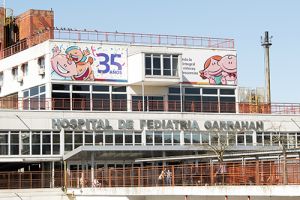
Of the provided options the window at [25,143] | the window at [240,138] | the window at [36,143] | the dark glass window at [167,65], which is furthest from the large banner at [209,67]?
the window at [25,143]

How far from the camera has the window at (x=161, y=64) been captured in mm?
64188

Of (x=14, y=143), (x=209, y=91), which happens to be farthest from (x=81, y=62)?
(x=209, y=91)

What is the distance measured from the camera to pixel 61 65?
6369 centimetres

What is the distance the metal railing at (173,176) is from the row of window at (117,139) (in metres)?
2.07

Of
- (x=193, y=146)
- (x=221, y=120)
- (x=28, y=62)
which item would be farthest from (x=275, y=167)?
(x=28, y=62)

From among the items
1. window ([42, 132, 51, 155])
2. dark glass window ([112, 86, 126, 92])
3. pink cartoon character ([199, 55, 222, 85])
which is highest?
pink cartoon character ([199, 55, 222, 85])

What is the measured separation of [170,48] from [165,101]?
4.31 meters

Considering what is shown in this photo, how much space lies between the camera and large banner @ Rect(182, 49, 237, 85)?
67375 mm

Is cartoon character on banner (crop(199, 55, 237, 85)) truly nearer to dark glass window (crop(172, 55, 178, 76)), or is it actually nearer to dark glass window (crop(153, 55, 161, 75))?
dark glass window (crop(172, 55, 178, 76))

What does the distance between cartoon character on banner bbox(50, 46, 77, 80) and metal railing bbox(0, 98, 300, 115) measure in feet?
6.43

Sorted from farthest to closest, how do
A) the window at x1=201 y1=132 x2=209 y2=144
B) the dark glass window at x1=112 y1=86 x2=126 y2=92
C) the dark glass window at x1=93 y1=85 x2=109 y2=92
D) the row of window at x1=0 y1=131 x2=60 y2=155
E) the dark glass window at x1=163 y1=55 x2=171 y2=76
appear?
the dark glass window at x1=112 y1=86 x2=126 y2=92, the dark glass window at x1=163 y1=55 x2=171 y2=76, the dark glass window at x1=93 y1=85 x2=109 y2=92, the window at x1=201 y1=132 x2=209 y2=144, the row of window at x1=0 y1=131 x2=60 y2=155

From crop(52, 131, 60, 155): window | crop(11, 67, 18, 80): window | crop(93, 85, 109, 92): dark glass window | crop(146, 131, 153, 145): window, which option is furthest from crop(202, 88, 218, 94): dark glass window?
crop(11, 67, 18, 80): window

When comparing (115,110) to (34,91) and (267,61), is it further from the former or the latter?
(267,61)

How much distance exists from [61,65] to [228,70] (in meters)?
13.9
